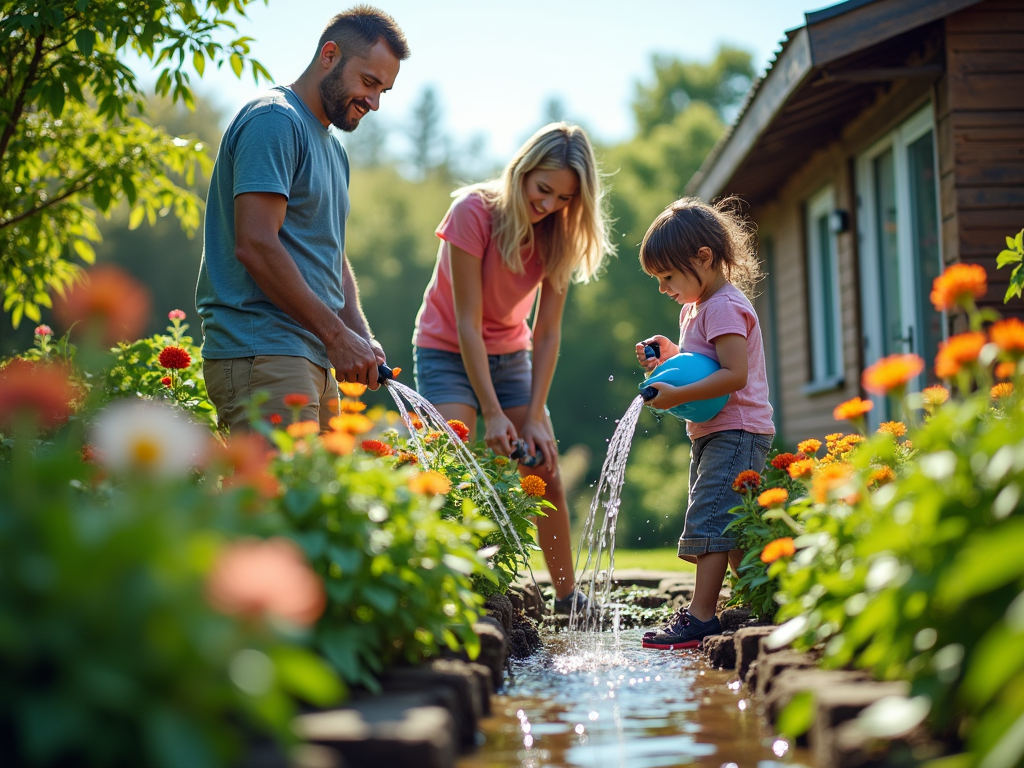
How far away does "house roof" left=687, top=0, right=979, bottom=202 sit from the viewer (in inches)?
184

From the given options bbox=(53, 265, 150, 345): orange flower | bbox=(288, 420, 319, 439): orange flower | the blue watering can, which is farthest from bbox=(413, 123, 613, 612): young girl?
bbox=(53, 265, 150, 345): orange flower

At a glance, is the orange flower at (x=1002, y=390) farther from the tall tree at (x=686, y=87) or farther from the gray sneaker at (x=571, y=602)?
the tall tree at (x=686, y=87)

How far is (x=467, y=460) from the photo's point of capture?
Result: 310cm

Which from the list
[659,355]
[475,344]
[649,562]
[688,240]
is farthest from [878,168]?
[475,344]

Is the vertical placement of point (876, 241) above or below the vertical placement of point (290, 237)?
above

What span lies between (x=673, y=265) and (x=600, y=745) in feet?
5.91

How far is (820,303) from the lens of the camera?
819 cm

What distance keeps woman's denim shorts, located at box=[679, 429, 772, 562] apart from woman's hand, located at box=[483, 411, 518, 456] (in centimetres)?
68

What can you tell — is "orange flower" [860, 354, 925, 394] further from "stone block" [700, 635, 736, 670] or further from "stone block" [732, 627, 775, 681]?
"stone block" [700, 635, 736, 670]

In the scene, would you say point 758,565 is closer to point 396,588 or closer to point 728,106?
point 396,588

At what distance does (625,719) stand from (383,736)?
2.79 feet

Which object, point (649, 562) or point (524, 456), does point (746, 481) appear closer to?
point (524, 456)

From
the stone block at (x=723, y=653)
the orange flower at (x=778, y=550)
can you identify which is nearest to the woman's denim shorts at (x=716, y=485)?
the stone block at (x=723, y=653)

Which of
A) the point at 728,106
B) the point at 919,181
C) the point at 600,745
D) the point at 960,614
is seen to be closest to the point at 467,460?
the point at 600,745
